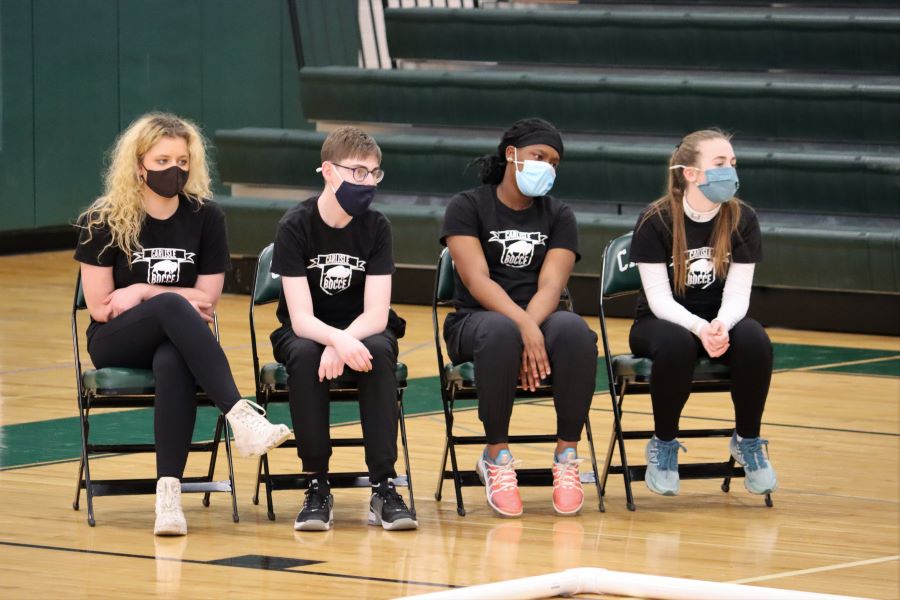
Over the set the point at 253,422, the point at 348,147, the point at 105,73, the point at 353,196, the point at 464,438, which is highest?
the point at 105,73

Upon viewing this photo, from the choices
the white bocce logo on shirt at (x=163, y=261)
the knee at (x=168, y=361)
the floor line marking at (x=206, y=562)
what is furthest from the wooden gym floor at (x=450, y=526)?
the white bocce logo on shirt at (x=163, y=261)

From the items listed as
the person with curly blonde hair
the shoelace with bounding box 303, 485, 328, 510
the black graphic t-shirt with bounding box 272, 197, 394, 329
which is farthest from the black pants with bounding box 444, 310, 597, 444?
the person with curly blonde hair

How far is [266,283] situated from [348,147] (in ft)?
1.64

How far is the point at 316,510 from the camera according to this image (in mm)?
4551

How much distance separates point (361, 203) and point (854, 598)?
178 cm

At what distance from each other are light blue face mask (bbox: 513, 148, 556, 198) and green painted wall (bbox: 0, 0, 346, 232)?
22.7 ft

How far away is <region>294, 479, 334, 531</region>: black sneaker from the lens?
4531 millimetres

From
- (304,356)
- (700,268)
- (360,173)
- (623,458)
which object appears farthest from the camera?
(700,268)

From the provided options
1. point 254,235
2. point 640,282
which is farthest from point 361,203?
point 254,235

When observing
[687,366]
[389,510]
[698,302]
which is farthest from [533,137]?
[389,510]

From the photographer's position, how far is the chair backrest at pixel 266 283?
4984 millimetres

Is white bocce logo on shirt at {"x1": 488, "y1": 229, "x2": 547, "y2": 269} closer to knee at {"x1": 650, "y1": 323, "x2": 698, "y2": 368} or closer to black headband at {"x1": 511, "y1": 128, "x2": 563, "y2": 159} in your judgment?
black headband at {"x1": 511, "y1": 128, "x2": 563, "y2": 159}

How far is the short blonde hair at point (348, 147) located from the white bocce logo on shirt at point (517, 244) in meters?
0.47

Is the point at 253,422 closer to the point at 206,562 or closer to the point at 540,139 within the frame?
the point at 206,562
